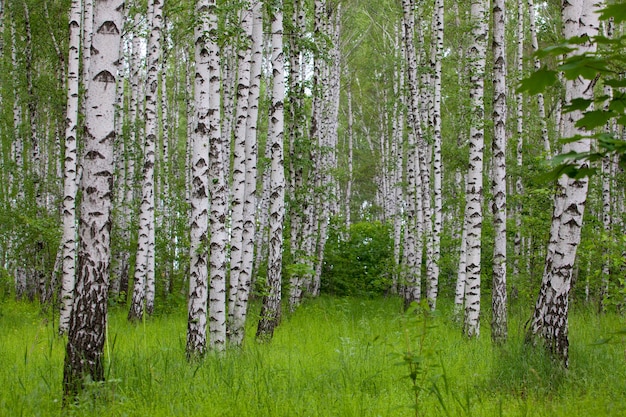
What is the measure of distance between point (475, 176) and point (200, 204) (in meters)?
4.88

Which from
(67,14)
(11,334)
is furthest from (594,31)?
(67,14)

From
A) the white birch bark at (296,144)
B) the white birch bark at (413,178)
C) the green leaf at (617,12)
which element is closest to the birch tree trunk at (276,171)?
the white birch bark at (296,144)

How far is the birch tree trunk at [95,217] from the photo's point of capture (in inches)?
190

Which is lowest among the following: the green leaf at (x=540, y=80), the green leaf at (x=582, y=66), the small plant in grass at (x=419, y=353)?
the small plant in grass at (x=419, y=353)

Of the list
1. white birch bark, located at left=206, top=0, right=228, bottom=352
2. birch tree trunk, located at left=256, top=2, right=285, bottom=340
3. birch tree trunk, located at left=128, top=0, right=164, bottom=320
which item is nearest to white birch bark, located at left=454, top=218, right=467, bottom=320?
birch tree trunk, located at left=256, top=2, right=285, bottom=340

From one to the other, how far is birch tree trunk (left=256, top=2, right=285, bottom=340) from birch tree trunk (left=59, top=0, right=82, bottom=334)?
11.5ft

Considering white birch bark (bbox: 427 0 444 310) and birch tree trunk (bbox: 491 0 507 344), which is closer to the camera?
birch tree trunk (bbox: 491 0 507 344)

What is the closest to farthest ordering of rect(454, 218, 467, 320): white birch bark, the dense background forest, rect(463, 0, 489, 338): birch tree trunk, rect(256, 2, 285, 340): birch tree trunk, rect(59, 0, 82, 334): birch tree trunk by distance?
the dense background forest → rect(256, 2, 285, 340): birch tree trunk → rect(463, 0, 489, 338): birch tree trunk → rect(59, 0, 82, 334): birch tree trunk → rect(454, 218, 467, 320): white birch bark

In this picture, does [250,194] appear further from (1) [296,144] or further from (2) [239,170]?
(1) [296,144]

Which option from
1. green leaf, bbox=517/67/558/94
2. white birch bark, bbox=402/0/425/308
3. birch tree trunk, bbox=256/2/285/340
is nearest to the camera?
green leaf, bbox=517/67/558/94

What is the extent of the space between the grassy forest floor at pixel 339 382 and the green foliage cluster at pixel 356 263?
11.9 metres

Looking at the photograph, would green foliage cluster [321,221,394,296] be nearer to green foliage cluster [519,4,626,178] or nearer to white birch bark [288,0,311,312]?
white birch bark [288,0,311,312]

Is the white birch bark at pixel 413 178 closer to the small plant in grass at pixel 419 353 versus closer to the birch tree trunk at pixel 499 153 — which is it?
the birch tree trunk at pixel 499 153

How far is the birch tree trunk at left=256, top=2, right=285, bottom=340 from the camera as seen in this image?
897 cm
